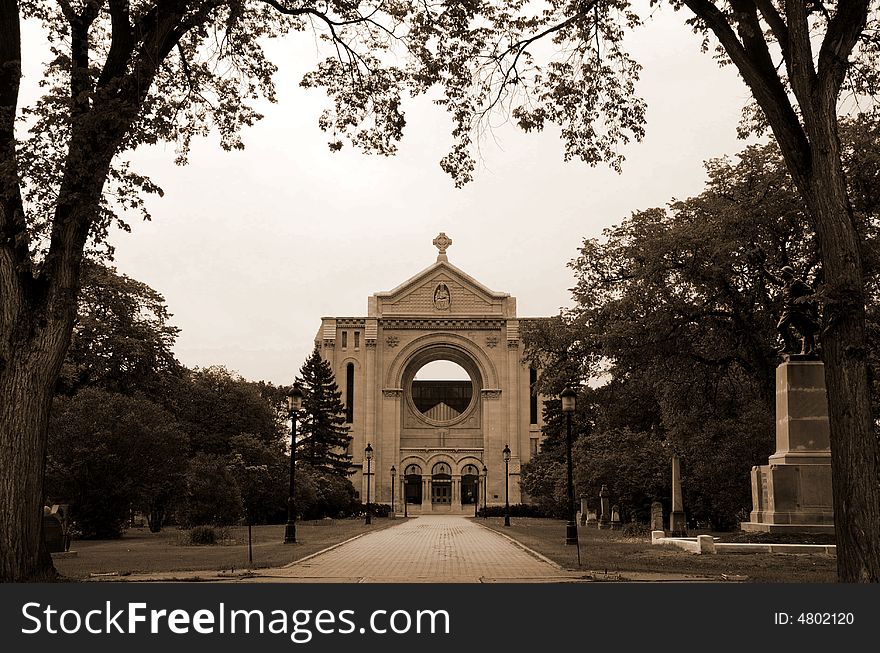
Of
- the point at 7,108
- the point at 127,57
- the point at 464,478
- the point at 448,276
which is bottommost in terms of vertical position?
the point at 464,478

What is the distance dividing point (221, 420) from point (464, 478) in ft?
120

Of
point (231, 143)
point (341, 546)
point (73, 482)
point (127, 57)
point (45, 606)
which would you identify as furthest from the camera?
point (73, 482)

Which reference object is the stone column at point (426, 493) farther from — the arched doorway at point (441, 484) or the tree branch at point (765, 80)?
the tree branch at point (765, 80)

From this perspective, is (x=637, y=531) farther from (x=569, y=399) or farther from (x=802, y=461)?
(x=802, y=461)

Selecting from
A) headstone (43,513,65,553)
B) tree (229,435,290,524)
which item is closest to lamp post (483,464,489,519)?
tree (229,435,290,524)

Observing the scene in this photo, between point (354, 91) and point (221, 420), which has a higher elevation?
point (354, 91)

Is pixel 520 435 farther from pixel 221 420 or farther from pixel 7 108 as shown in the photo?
pixel 7 108

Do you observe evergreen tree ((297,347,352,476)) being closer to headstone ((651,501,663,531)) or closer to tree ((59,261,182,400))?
tree ((59,261,182,400))

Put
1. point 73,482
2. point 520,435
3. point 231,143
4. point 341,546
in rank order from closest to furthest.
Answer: point 231,143 < point 341,546 < point 73,482 < point 520,435

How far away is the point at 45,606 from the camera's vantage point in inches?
283

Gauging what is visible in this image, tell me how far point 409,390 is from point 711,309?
64656mm

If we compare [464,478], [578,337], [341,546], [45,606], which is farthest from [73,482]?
[464,478]

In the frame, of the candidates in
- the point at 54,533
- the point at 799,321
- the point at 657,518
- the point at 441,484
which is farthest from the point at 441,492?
the point at 799,321

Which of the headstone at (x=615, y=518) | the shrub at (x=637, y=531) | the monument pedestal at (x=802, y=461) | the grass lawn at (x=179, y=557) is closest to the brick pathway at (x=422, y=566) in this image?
the grass lawn at (x=179, y=557)
